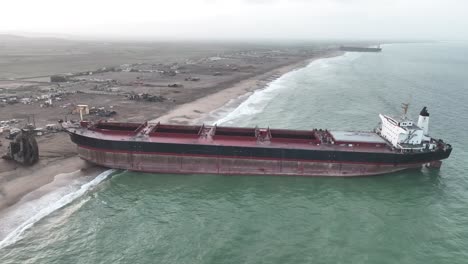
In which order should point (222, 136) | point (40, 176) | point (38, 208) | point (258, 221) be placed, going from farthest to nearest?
point (222, 136) < point (40, 176) < point (38, 208) < point (258, 221)

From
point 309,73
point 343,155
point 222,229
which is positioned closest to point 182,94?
point 343,155

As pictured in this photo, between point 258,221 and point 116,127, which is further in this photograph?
point 116,127

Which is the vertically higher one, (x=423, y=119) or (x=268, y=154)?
(x=423, y=119)

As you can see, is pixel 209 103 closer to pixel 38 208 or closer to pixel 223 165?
pixel 223 165

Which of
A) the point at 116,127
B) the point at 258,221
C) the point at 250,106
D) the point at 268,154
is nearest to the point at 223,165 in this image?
the point at 268,154

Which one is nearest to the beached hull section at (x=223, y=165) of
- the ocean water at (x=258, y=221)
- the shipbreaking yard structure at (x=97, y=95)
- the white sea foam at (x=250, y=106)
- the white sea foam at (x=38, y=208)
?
the ocean water at (x=258, y=221)

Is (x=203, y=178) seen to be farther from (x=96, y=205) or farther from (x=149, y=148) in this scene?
(x=96, y=205)
